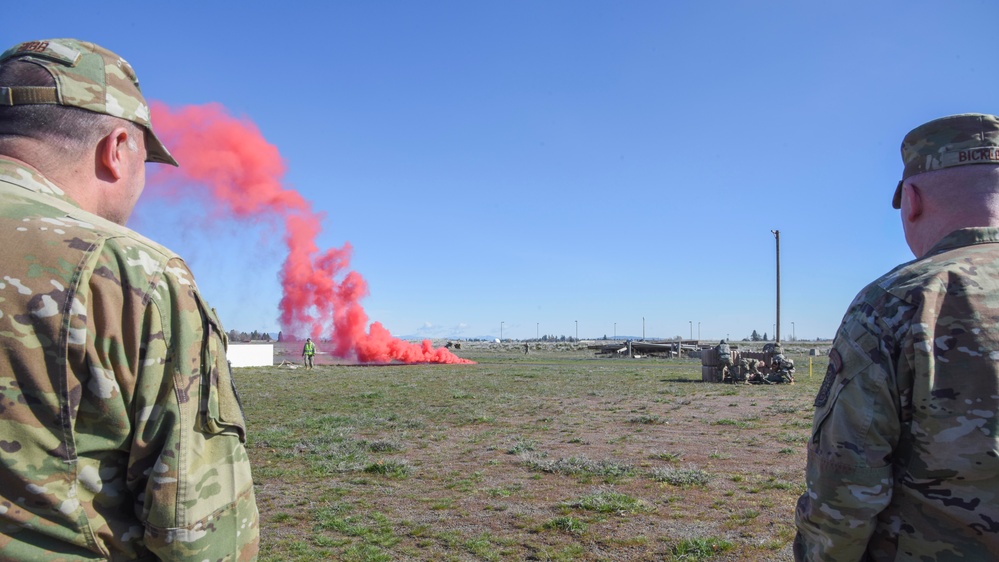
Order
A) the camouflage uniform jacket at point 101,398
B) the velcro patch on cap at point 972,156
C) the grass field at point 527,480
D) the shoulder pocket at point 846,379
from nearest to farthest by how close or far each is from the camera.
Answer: the camouflage uniform jacket at point 101,398 < the shoulder pocket at point 846,379 < the velcro patch on cap at point 972,156 < the grass field at point 527,480

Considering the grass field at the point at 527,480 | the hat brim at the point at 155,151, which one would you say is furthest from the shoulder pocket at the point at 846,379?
the grass field at the point at 527,480

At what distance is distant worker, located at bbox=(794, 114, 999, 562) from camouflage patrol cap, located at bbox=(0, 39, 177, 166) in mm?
2690

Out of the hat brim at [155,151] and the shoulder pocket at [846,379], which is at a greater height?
the hat brim at [155,151]

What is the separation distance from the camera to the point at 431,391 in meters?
23.9

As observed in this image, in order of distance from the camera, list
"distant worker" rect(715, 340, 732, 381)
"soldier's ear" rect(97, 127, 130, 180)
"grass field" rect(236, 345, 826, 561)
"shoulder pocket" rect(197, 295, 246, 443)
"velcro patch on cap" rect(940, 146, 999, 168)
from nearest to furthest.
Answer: "shoulder pocket" rect(197, 295, 246, 443) < "soldier's ear" rect(97, 127, 130, 180) < "velcro patch on cap" rect(940, 146, 999, 168) < "grass field" rect(236, 345, 826, 561) < "distant worker" rect(715, 340, 732, 381)

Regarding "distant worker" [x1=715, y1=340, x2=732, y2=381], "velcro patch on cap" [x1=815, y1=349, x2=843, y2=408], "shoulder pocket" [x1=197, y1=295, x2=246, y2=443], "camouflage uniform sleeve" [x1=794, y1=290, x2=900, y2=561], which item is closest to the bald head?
"camouflage uniform sleeve" [x1=794, y1=290, x2=900, y2=561]

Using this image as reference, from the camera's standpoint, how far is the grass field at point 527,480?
6336mm

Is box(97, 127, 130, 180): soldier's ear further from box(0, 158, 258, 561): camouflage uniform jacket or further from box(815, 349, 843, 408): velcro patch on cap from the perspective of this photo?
box(815, 349, 843, 408): velcro patch on cap

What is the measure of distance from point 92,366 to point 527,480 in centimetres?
799

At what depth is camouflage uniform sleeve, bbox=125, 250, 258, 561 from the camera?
5.62ft

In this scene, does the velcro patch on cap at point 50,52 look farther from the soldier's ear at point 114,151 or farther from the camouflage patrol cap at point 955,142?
the camouflage patrol cap at point 955,142

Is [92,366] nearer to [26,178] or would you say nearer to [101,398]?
[101,398]

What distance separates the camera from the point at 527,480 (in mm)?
9070

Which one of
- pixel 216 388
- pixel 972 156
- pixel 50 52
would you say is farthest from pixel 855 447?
pixel 50 52
